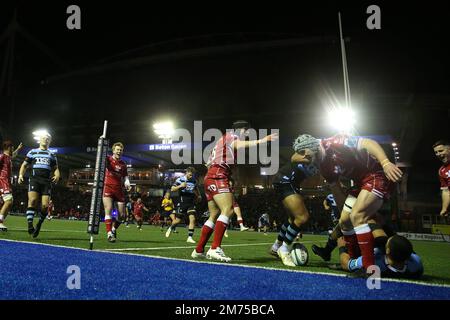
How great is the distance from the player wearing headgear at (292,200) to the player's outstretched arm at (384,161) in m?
1.69

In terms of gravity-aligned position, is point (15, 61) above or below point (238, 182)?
above

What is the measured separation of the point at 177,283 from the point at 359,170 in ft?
7.49

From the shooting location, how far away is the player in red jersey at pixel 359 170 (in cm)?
351

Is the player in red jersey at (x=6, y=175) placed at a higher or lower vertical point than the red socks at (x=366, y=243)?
higher

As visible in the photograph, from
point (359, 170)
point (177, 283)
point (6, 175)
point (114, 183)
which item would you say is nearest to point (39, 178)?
point (6, 175)

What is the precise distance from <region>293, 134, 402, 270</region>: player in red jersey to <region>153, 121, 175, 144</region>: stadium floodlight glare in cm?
2989

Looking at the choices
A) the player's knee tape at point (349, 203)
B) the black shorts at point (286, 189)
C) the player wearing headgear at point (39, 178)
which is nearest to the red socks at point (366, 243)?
the player's knee tape at point (349, 203)

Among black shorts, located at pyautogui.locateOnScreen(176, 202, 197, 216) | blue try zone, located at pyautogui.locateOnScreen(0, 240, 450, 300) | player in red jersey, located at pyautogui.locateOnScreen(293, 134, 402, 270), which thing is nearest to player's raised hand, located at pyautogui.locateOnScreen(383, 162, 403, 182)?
player in red jersey, located at pyautogui.locateOnScreen(293, 134, 402, 270)

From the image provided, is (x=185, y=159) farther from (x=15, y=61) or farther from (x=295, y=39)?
(x=15, y=61)

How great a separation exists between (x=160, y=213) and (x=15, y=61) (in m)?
32.0

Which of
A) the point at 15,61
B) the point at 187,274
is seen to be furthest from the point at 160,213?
the point at 15,61

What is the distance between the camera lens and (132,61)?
168 feet

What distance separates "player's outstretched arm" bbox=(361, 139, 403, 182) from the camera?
314 centimetres

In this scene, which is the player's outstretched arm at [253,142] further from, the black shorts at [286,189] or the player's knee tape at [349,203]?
the player's knee tape at [349,203]
